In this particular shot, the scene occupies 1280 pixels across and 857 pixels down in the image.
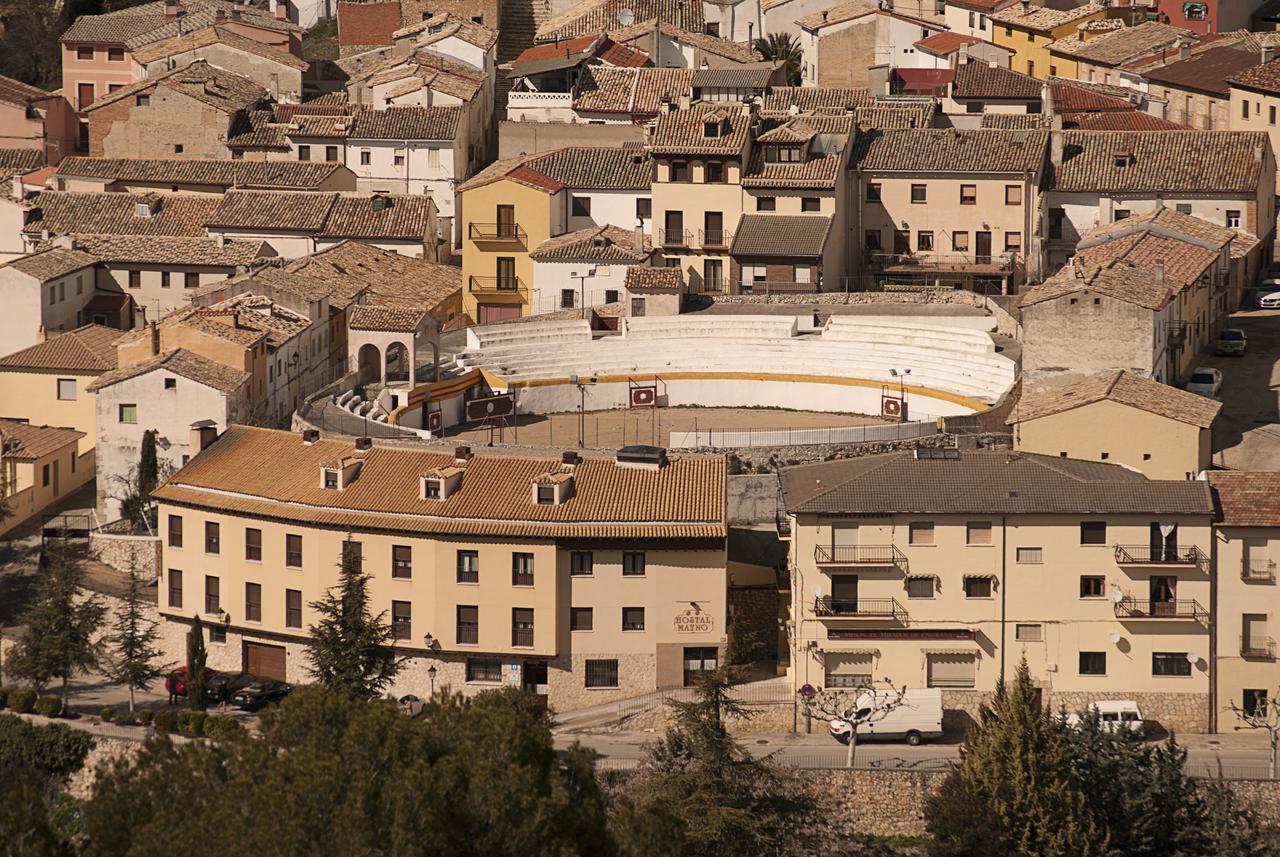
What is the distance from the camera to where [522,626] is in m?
75.4

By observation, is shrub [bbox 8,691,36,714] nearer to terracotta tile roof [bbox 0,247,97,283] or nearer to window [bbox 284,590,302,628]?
window [bbox 284,590,302,628]

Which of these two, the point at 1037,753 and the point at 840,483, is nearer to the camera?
the point at 1037,753

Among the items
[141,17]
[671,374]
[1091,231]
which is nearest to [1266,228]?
[1091,231]

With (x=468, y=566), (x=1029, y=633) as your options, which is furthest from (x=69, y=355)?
(x=1029, y=633)

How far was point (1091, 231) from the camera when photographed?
102 meters

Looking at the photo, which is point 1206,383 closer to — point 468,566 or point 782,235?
point 782,235

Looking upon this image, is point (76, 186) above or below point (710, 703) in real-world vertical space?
above

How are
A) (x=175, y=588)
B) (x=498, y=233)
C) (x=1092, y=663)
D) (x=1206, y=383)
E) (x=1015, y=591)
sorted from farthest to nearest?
(x=498, y=233), (x=1206, y=383), (x=175, y=588), (x=1092, y=663), (x=1015, y=591)

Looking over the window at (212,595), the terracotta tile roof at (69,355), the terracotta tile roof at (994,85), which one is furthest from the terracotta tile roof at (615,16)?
the window at (212,595)

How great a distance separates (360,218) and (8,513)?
2547 centimetres

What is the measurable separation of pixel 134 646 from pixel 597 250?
1298 inches

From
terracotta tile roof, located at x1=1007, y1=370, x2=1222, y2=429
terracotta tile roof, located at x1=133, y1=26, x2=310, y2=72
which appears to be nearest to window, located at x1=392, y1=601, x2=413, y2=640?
terracotta tile roof, located at x1=1007, y1=370, x2=1222, y2=429

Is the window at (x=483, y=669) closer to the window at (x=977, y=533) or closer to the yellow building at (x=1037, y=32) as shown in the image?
the window at (x=977, y=533)

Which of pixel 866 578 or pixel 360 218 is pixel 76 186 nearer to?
pixel 360 218
